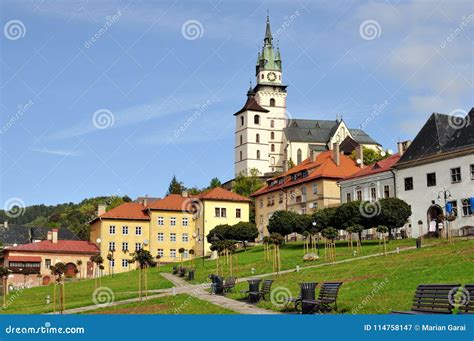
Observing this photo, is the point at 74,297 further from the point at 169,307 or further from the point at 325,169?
the point at 325,169

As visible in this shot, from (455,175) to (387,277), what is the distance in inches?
1093

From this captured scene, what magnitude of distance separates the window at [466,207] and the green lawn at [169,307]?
29.8 m

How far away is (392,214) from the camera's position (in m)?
45.9

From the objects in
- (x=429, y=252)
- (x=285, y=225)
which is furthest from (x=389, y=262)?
(x=285, y=225)

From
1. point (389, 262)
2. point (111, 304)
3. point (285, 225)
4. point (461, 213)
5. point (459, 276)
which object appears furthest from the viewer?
point (285, 225)

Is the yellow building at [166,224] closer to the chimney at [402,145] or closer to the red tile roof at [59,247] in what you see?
the red tile roof at [59,247]

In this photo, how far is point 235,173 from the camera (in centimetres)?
13562

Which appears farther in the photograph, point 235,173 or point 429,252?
point 235,173

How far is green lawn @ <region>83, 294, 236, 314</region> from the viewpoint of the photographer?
765 inches

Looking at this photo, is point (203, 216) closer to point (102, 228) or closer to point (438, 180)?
point (102, 228)

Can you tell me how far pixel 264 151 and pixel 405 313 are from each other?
11943 centimetres

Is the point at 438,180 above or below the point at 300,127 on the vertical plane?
below

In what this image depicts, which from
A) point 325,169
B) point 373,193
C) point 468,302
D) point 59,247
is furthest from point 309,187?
point 468,302

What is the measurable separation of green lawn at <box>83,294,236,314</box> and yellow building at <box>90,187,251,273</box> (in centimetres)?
4377
